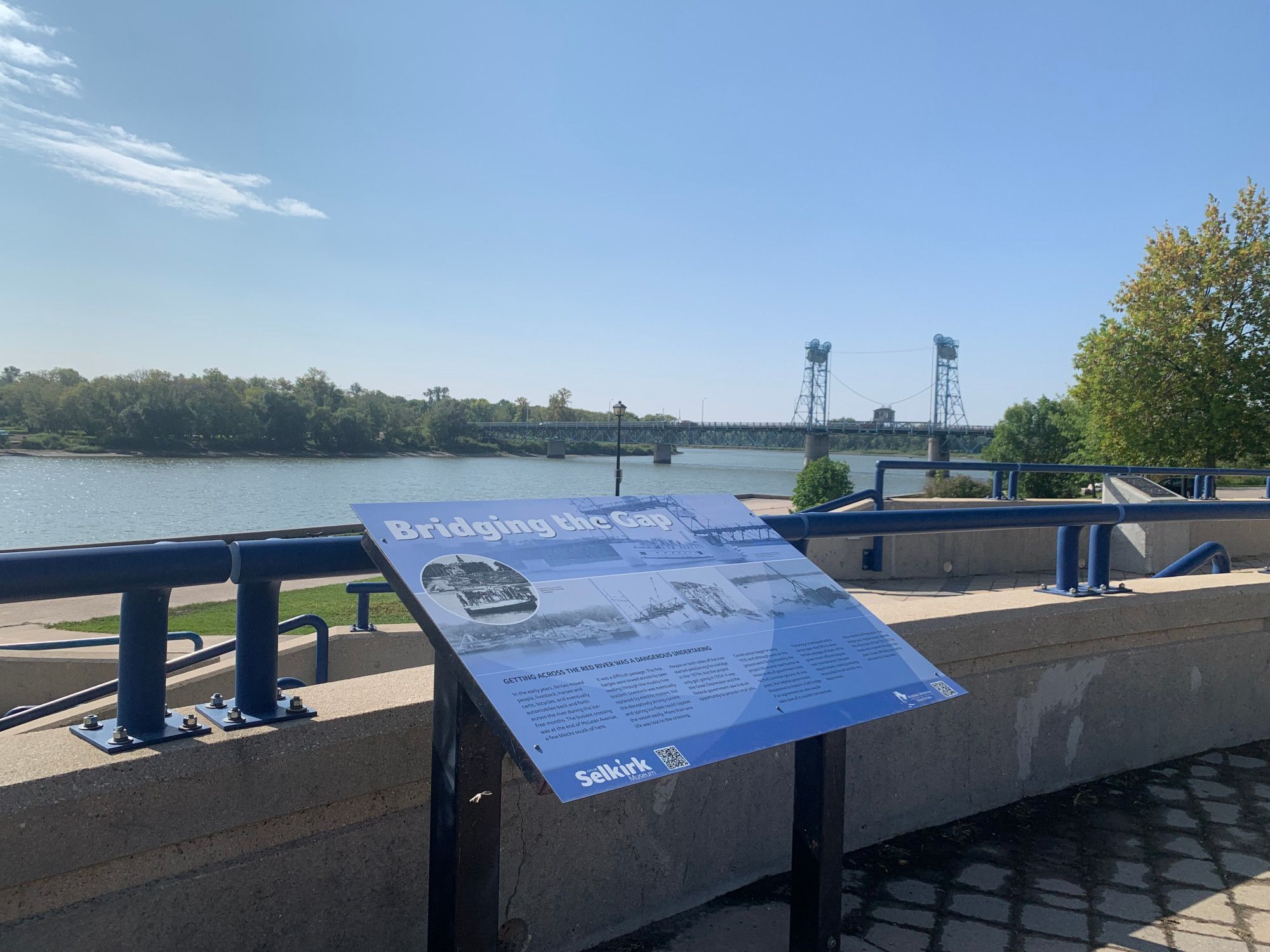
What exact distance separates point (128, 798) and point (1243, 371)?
29166 millimetres

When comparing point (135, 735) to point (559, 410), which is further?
point (559, 410)

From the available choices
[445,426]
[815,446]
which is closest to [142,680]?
[815,446]

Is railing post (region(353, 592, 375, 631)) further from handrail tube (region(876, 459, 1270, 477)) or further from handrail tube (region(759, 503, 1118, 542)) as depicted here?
handrail tube (region(759, 503, 1118, 542))

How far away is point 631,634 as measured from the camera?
1870 mm

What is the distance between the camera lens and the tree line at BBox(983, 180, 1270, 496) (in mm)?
25375

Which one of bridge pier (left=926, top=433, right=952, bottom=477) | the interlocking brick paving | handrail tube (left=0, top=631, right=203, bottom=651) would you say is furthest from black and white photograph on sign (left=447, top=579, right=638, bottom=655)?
bridge pier (left=926, top=433, right=952, bottom=477)

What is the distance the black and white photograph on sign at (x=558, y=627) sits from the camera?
1.71m

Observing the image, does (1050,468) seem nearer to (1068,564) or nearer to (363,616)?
(1068,564)

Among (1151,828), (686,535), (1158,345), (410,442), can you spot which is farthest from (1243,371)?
(410,442)

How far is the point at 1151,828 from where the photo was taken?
3.48 meters

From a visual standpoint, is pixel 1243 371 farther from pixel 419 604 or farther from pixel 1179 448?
pixel 419 604

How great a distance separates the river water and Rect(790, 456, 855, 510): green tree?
144cm

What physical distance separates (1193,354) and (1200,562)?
2403cm

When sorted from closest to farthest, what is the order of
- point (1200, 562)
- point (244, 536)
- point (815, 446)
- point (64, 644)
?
point (1200, 562), point (64, 644), point (244, 536), point (815, 446)
